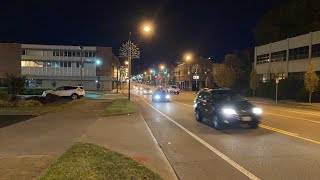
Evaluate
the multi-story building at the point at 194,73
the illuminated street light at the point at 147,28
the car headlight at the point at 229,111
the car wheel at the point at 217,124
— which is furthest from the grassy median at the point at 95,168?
the multi-story building at the point at 194,73

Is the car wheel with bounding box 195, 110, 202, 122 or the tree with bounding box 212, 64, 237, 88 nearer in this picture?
the car wheel with bounding box 195, 110, 202, 122

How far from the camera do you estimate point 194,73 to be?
115 meters

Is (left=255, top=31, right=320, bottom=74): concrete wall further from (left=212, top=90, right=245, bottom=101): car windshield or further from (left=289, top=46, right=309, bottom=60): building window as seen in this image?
(left=212, top=90, right=245, bottom=101): car windshield

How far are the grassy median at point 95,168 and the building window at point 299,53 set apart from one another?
1992 inches

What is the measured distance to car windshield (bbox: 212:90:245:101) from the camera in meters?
18.7

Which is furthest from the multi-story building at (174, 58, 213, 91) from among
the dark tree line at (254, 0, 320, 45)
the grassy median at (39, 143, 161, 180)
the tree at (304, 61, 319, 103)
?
the grassy median at (39, 143, 161, 180)

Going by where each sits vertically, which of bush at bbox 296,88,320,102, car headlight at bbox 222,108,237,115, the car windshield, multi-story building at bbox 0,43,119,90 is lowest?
bush at bbox 296,88,320,102

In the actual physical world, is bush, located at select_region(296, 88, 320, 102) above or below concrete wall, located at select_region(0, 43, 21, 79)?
below

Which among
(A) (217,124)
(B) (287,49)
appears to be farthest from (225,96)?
(B) (287,49)

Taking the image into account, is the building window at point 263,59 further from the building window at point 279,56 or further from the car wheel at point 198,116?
the car wheel at point 198,116

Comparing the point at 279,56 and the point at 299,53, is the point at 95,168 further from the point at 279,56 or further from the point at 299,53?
the point at 279,56

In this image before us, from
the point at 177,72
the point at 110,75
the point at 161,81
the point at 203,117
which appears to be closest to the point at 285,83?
the point at 203,117

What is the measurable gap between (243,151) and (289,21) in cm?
7895

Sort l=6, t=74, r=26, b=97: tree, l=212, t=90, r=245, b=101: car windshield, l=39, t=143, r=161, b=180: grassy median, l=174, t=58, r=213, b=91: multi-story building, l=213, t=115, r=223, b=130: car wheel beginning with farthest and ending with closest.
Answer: l=174, t=58, r=213, b=91: multi-story building
l=6, t=74, r=26, b=97: tree
l=212, t=90, r=245, b=101: car windshield
l=213, t=115, r=223, b=130: car wheel
l=39, t=143, r=161, b=180: grassy median
